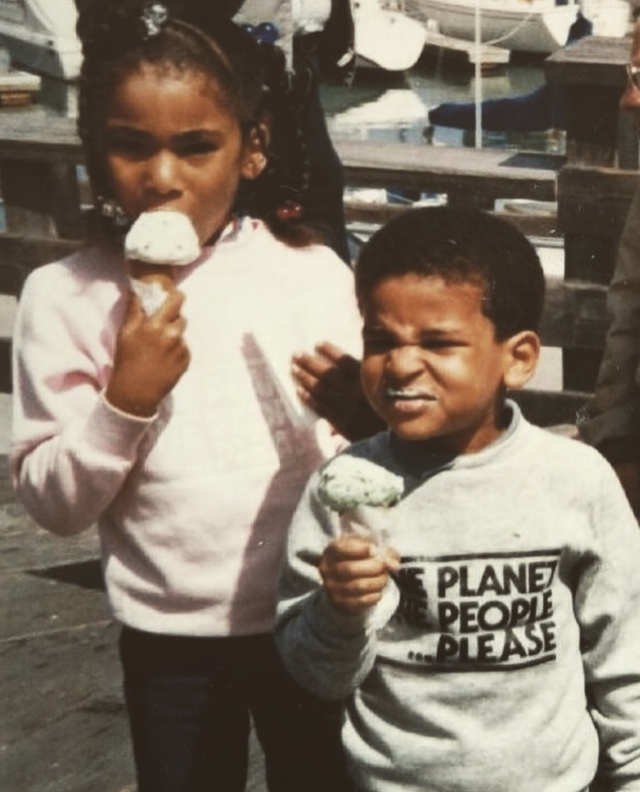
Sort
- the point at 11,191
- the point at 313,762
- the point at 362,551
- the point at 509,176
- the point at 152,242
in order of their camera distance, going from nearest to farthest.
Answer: the point at 362,551 < the point at 152,242 < the point at 313,762 < the point at 509,176 < the point at 11,191

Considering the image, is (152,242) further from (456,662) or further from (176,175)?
(456,662)

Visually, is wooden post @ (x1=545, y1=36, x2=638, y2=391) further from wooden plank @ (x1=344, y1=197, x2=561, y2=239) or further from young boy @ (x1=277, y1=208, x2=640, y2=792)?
wooden plank @ (x1=344, y1=197, x2=561, y2=239)

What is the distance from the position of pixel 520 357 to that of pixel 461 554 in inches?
10.9

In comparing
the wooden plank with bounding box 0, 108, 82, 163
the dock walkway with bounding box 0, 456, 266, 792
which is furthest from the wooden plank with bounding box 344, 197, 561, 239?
the dock walkway with bounding box 0, 456, 266, 792

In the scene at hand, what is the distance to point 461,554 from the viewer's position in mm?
1938

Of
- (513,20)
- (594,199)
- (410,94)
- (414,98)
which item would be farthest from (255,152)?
(513,20)

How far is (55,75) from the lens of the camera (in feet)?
104

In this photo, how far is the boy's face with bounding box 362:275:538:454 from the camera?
6.32 feet

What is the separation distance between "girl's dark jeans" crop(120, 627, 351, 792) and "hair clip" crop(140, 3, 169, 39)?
822mm

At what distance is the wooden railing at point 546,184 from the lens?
5.21 m

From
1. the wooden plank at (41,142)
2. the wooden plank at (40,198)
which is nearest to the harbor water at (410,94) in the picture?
the wooden plank at (40,198)

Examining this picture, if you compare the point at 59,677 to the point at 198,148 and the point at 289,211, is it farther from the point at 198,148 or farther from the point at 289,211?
the point at 198,148

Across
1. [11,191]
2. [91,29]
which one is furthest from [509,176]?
[91,29]

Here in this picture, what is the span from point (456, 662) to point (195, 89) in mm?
812
